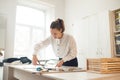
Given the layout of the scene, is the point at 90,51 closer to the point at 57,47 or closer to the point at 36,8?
the point at 57,47

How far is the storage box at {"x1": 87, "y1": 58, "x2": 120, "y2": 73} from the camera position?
1101 millimetres

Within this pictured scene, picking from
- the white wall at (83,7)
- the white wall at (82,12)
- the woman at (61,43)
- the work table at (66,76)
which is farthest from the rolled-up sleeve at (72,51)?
the white wall at (83,7)

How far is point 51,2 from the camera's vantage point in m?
4.09

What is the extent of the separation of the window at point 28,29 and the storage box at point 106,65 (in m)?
2.83

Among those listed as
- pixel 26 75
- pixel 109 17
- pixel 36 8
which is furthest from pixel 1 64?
pixel 109 17

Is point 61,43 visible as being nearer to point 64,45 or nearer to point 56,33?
point 64,45

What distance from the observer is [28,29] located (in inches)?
159

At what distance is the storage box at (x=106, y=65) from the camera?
1101mm

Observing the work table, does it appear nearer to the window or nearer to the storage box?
the storage box

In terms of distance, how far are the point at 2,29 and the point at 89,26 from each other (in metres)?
1.87

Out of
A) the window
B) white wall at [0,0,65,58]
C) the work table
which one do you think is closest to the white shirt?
the work table

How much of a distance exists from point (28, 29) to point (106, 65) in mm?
3215

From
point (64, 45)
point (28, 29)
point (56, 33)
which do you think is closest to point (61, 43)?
point (64, 45)

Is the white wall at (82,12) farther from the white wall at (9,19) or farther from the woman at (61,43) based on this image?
the white wall at (9,19)
